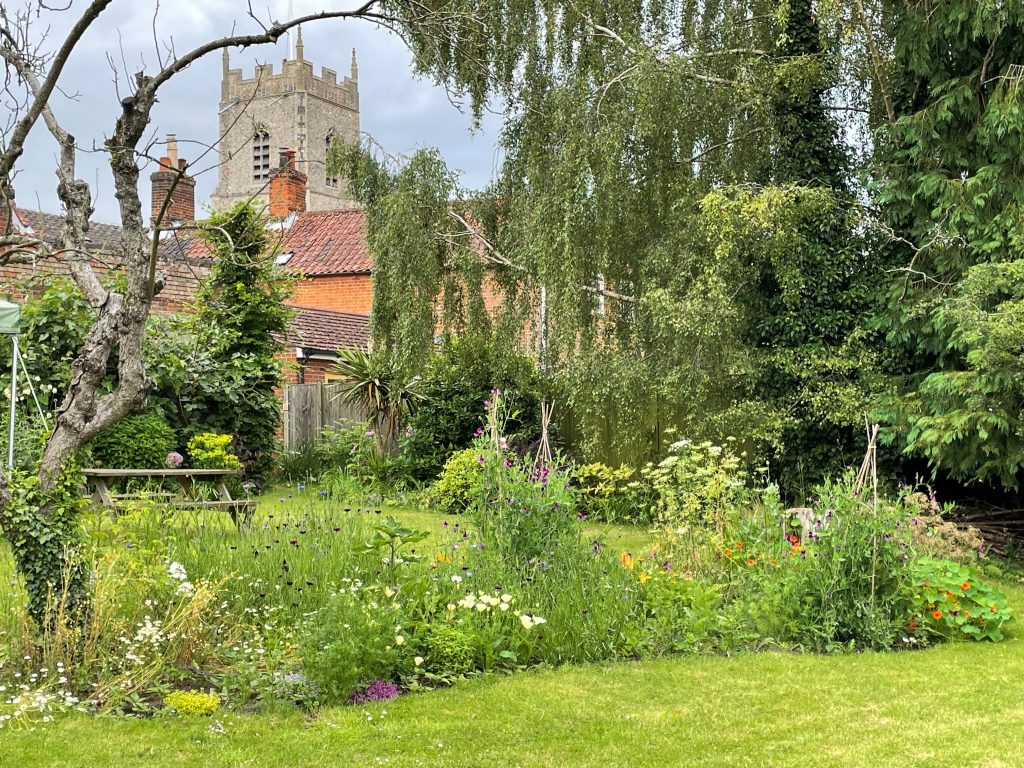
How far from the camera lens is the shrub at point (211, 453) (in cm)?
1229

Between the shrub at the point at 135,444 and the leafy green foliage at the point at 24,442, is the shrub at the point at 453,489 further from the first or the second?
the leafy green foliage at the point at 24,442

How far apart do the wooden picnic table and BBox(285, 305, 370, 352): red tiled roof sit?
9.47 meters

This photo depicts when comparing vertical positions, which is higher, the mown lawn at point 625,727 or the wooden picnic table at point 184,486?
the wooden picnic table at point 184,486

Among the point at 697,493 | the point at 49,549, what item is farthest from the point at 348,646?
the point at 697,493

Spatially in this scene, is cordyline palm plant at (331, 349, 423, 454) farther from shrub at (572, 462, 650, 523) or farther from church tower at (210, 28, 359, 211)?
church tower at (210, 28, 359, 211)

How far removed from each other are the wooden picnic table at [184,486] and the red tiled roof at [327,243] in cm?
1476

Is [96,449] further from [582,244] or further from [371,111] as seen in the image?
[371,111]

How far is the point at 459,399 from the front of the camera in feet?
47.6

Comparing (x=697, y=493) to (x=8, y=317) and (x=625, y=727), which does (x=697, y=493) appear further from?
(x=8, y=317)

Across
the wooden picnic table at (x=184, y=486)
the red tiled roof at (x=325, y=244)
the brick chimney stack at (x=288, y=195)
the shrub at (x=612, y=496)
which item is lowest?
the shrub at (x=612, y=496)

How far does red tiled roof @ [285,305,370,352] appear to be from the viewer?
19953 millimetres

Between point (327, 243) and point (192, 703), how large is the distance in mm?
21996

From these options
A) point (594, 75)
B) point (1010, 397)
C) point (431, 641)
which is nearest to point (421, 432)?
point (594, 75)

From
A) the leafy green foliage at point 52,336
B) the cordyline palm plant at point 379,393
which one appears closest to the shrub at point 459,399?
the cordyline palm plant at point 379,393
